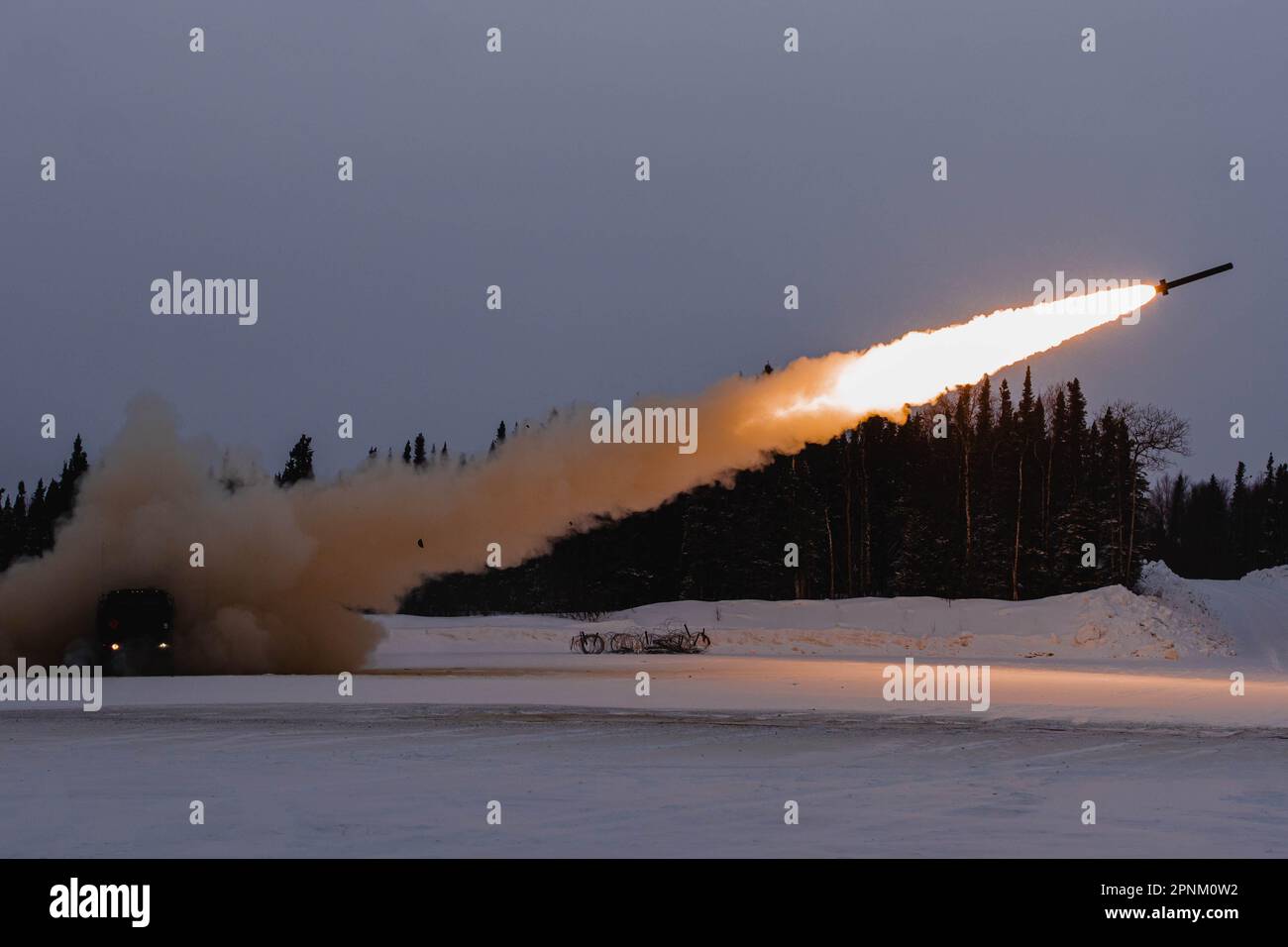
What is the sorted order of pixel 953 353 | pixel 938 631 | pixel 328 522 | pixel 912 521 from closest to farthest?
pixel 953 353
pixel 328 522
pixel 938 631
pixel 912 521

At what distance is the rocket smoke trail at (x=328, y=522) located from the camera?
37.9 metres

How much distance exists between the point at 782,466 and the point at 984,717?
59.6 meters

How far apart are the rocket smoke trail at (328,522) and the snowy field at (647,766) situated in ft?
11.8

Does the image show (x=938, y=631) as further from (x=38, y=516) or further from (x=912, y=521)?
(x=38, y=516)

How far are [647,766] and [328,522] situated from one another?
26.3 meters

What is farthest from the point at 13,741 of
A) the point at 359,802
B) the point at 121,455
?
the point at 121,455

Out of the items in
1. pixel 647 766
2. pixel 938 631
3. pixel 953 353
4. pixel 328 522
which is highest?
pixel 953 353

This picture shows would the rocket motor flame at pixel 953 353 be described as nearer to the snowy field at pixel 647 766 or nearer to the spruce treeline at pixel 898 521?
the snowy field at pixel 647 766

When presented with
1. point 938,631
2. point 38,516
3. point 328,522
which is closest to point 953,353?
point 328,522

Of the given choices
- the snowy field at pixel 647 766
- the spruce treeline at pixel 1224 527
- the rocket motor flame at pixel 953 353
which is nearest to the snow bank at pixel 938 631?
the snowy field at pixel 647 766

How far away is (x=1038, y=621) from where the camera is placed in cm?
5653

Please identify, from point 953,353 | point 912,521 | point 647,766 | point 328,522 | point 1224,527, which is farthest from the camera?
point 1224,527

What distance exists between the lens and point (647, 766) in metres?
18.7
